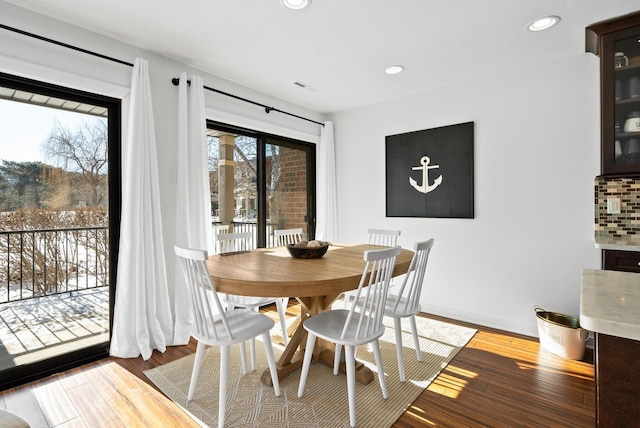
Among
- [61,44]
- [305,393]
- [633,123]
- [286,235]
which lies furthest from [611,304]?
[61,44]

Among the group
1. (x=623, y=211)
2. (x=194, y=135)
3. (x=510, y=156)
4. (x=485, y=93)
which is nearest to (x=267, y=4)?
(x=194, y=135)

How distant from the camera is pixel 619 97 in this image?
235 centimetres

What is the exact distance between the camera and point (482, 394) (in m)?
2.10

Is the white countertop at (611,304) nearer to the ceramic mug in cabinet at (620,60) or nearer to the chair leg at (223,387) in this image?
the chair leg at (223,387)

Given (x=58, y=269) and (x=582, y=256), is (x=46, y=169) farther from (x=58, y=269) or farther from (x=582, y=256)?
(x=582, y=256)

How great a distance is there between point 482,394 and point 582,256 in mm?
1652

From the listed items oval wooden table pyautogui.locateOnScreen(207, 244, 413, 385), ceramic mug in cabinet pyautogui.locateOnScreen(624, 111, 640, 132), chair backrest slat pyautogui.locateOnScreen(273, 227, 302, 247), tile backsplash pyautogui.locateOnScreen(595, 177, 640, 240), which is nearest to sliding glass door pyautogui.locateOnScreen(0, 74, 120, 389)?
oval wooden table pyautogui.locateOnScreen(207, 244, 413, 385)

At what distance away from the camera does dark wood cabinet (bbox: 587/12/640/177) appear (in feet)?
7.55

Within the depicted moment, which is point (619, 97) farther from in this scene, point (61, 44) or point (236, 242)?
point (61, 44)

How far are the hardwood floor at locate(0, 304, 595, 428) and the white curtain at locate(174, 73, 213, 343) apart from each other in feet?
1.52

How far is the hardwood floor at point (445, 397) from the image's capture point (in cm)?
186

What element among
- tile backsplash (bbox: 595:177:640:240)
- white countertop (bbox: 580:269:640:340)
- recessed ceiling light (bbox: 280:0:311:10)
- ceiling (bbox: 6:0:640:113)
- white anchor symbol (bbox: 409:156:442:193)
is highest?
ceiling (bbox: 6:0:640:113)

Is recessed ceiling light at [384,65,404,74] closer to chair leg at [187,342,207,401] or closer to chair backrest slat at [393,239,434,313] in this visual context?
chair backrest slat at [393,239,434,313]

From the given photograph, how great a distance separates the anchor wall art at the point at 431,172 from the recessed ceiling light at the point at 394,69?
0.82 m
